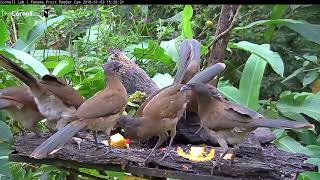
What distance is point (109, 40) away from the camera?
2773 mm

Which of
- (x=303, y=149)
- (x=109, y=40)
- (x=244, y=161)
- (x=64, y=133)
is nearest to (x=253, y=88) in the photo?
(x=303, y=149)

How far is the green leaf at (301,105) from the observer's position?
7.93ft

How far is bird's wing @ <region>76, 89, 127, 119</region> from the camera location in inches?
63.5

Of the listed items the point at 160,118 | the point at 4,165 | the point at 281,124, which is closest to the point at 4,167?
the point at 4,165

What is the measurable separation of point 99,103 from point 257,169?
552 mm

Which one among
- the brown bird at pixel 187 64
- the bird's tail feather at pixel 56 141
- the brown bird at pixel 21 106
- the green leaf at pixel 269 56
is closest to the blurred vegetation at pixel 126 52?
the green leaf at pixel 269 56

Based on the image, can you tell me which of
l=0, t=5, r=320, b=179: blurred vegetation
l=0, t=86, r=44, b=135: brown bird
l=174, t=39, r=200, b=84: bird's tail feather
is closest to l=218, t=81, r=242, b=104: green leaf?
l=0, t=5, r=320, b=179: blurred vegetation

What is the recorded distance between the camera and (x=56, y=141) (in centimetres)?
151

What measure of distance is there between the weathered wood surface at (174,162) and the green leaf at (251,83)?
0.73m

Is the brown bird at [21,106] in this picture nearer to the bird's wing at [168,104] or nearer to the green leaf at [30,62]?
the green leaf at [30,62]

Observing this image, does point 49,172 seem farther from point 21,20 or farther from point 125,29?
point 125,29

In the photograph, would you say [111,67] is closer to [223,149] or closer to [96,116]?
[96,116]

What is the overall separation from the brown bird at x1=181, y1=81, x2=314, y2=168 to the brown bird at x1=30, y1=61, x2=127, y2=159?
0.24 meters

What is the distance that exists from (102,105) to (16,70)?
31 cm
